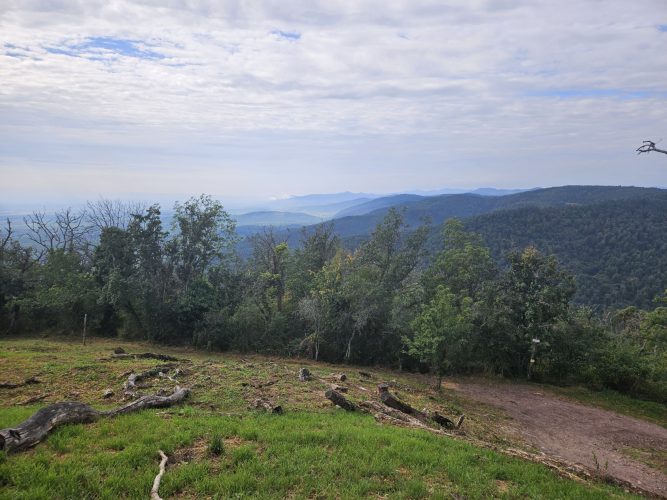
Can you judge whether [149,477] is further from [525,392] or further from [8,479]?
[525,392]

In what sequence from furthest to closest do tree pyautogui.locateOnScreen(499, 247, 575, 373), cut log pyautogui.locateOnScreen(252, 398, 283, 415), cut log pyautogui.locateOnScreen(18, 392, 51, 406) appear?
tree pyautogui.locateOnScreen(499, 247, 575, 373), cut log pyautogui.locateOnScreen(18, 392, 51, 406), cut log pyautogui.locateOnScreen(252, 398, 283, 415)

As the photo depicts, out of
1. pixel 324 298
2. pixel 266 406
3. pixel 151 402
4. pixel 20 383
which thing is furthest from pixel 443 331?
pixel 20 383

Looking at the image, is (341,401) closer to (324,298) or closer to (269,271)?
(324,298)

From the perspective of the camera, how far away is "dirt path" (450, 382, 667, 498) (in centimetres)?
1294

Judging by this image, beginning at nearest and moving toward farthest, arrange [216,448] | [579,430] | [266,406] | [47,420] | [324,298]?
[216,448]
[47,420]
[266,406]
[579,430]
[324,298]

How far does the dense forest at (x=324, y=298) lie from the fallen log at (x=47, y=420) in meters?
15.8

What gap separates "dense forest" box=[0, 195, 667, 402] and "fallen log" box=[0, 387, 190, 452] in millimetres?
15763

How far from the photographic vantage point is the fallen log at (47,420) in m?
6.74

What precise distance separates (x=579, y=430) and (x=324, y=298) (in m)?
15.9

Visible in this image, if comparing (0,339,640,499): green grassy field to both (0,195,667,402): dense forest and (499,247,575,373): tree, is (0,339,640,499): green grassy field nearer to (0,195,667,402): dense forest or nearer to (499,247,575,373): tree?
(0,195,667,402): dense forest

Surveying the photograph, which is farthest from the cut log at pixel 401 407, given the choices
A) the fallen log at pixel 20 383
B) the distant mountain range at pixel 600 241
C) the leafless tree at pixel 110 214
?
→ the distant mountain range at pixel 600 241

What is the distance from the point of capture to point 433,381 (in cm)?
2466

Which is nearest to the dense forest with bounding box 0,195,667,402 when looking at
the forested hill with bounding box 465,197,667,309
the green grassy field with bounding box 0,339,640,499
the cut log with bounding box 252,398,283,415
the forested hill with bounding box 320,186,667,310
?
the cut log with bounding box 252,398,283,415

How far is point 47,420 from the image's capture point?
755 cm
